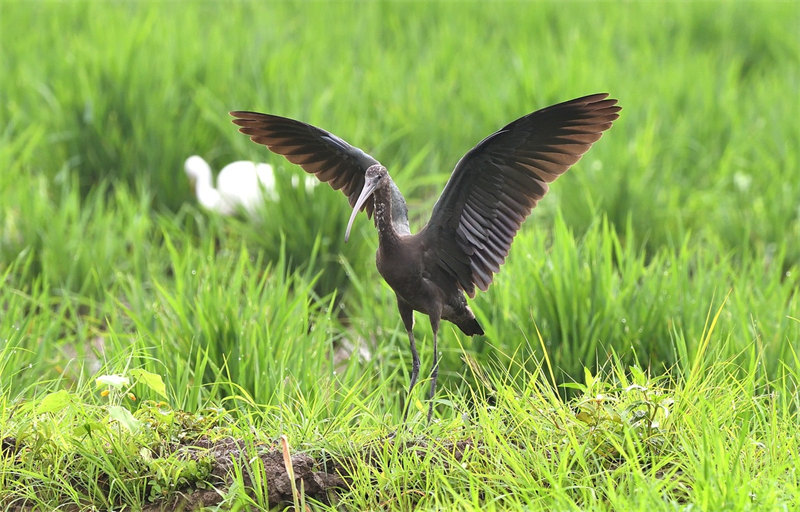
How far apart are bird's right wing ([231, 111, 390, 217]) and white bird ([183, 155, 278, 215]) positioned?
181cm

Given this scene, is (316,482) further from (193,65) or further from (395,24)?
(395,24)

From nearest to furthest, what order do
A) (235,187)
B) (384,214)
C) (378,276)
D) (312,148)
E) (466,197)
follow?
(384,214) → (466,197) → (312,148) → (378,276) → (235,187)

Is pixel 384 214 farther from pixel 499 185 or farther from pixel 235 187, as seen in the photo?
pixel 235 187

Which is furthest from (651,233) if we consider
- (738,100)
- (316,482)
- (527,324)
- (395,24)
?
(395,24)

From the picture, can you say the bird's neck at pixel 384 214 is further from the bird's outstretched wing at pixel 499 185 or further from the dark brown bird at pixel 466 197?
the bird's outstretched wing at pixel 499 185

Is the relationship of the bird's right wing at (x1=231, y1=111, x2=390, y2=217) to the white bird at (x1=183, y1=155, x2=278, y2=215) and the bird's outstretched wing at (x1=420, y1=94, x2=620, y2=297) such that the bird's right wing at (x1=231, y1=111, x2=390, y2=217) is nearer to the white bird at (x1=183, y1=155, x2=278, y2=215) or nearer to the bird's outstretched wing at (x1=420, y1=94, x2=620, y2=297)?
the bird's outstretched wing at (x1=420, y1=94, x2=620, y2=297)

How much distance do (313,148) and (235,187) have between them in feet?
7.02

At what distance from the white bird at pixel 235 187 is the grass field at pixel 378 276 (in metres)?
0.11

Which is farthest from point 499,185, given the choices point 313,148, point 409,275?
point 313,148

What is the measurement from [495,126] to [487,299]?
2.39 metres

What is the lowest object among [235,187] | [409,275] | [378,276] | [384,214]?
[378,276]

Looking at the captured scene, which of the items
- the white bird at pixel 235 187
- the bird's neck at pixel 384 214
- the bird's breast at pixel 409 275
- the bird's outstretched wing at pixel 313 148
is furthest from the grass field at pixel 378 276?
the bird's outstretched wing at pixel 313 148

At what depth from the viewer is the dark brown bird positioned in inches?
108

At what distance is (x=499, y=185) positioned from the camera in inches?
113
